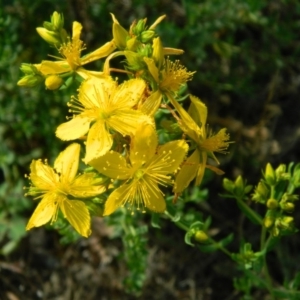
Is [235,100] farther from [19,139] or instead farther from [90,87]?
[90,87]

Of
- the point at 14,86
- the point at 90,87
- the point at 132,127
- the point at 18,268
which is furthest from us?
the point at 18,268

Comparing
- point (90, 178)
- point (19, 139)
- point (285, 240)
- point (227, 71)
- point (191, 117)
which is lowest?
point (285, 240)

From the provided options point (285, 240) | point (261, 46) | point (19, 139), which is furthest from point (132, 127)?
point (261, 46)

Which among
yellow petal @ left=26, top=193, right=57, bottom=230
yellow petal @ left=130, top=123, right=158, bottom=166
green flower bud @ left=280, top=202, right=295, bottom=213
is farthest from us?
green flower bud @ left=280, top=202, right=295, bottom=213

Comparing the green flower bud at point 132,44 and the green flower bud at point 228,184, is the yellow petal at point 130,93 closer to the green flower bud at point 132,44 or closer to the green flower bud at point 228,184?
the green flower bud at point 132,44

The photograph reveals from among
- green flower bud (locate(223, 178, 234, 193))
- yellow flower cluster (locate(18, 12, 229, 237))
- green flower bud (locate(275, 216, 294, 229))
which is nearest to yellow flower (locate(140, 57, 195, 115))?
yellow flower cluster (locate(18, 12, 229, 237))

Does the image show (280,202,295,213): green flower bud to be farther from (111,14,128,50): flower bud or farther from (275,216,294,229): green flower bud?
(111,14,128,50): flower bud

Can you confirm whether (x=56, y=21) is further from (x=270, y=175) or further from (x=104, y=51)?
(x=270, y=175)

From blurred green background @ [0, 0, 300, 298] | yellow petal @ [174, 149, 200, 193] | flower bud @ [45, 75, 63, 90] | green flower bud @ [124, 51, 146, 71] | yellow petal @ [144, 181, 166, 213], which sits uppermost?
green flower bud @ [124, 51, 146, 71]
